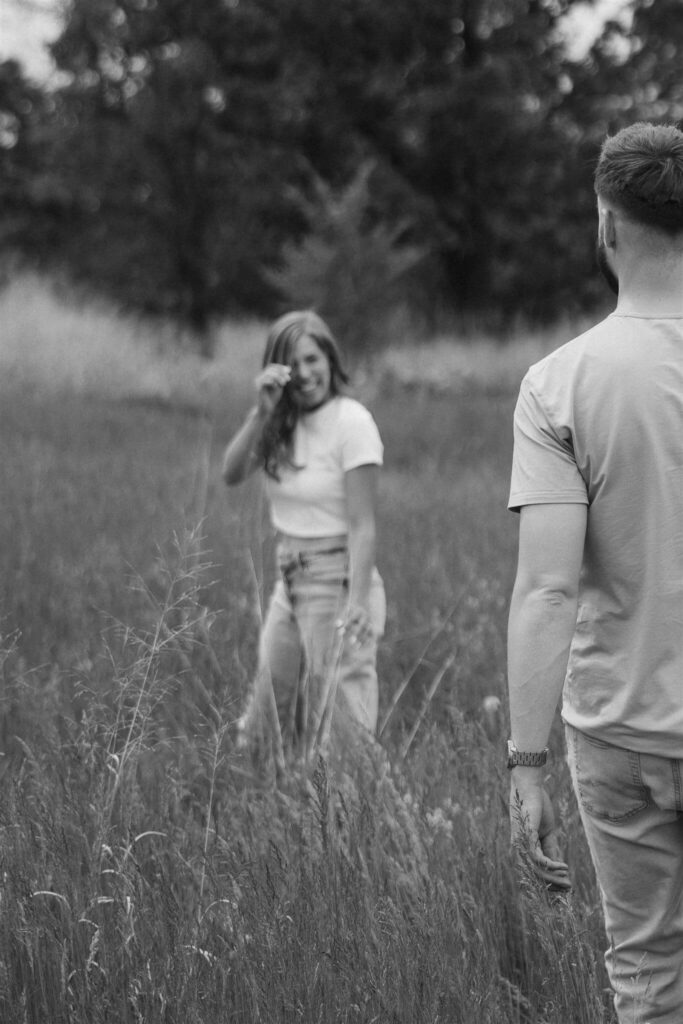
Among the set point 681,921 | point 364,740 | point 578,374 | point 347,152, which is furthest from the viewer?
point 347,152

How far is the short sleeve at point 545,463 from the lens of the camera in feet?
7.18

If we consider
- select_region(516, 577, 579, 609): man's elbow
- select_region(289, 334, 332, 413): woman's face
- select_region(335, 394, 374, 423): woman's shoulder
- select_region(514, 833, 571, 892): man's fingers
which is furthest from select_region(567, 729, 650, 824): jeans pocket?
select_region(289, 334, 332, 413): woman's face

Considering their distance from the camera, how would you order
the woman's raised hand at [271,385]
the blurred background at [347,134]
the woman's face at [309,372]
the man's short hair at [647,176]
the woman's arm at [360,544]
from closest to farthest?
the man's short hair at [647,176], the woman's arm at [360,544], the woman's raised hand at [271,385], the woman's face at [309,372], the blurred background at [347,134]

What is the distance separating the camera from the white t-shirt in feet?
14.8

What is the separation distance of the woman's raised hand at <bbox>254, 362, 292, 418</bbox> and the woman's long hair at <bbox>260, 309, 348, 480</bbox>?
0.06m

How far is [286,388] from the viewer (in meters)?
4.69

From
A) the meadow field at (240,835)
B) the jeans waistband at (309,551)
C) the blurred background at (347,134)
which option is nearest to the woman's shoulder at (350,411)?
the jeans waistband at (309,551)

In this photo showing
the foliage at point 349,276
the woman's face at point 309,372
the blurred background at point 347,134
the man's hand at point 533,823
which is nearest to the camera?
the man's hand at point 533,823

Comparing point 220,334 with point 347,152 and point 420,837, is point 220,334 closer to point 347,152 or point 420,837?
point 347,152

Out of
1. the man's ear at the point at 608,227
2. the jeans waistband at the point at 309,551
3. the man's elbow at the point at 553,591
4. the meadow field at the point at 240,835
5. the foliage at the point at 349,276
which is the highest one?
the foliage at the point at 349,276

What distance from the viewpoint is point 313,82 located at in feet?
99.3

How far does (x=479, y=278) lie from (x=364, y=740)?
2978cm

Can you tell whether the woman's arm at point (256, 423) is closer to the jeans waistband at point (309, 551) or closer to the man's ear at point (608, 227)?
the jeans waistband at point (309, 551)

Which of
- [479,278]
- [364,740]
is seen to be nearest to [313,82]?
[479,278]
